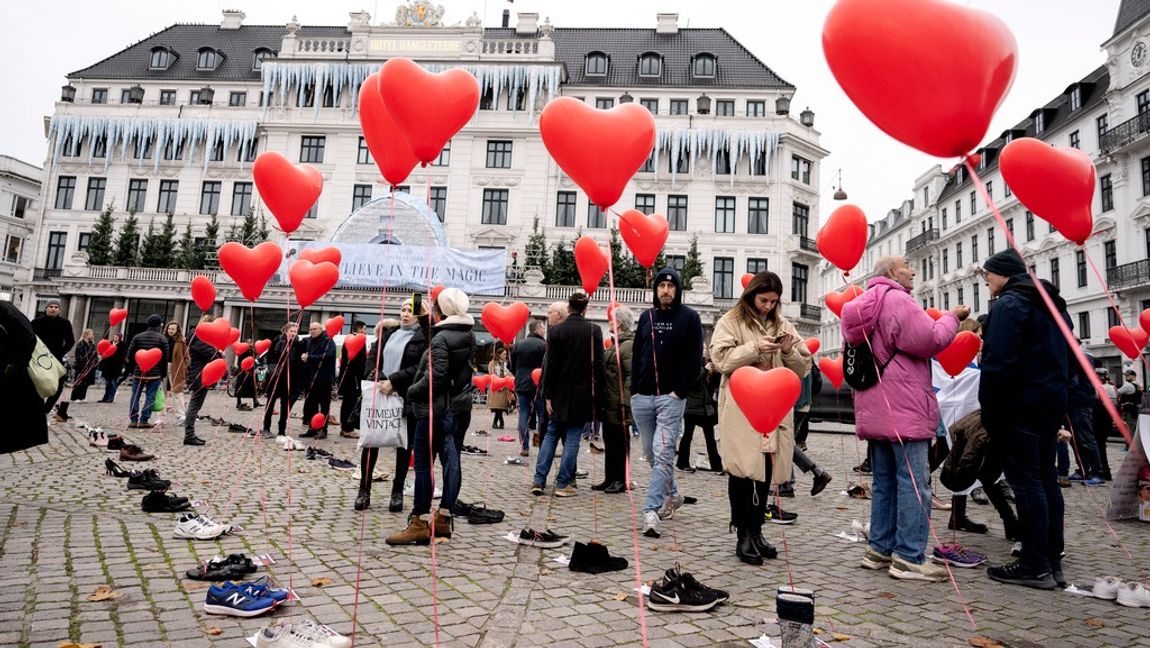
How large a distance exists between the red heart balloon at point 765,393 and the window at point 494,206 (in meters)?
29.5

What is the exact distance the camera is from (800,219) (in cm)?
3247

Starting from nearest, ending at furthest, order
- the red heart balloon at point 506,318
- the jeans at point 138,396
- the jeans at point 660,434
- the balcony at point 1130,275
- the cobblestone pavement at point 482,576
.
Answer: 1. the cobblestone pavement at point 482,576
2. the jeans at point 660,434
3. the red heart balloon at point 506,318
4. the jeans at point 138,396
5. the balcony at point 1130,275

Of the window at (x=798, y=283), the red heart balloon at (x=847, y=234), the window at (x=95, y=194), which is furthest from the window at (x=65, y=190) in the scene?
the red heart balloon at (x=847, y=234)

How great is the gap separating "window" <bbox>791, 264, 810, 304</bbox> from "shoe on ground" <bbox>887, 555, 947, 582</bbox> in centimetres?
2921

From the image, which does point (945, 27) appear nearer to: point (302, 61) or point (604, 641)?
point (604, 641)

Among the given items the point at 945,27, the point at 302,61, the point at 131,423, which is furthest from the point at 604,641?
the point at 302,61

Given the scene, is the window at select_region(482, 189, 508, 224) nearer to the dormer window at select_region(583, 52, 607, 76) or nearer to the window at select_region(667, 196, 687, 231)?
the window at select_region(667, 196, 687, 231)

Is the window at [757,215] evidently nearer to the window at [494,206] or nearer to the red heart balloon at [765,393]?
the window at [494,206]

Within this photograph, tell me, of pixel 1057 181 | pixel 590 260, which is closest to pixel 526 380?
pixel 590 260

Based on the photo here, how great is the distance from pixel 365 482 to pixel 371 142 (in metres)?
2.73

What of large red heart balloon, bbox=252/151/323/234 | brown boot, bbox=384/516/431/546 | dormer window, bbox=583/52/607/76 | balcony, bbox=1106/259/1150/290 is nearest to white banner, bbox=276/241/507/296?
dormer window, bbox=583/52/607/76

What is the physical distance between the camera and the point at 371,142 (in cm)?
439

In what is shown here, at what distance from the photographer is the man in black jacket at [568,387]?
6.18 m

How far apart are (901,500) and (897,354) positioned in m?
0.87
